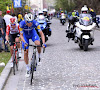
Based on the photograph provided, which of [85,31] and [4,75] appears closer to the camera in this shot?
[4,75]

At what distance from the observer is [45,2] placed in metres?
178

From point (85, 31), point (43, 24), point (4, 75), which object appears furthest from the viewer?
point (43, 24)

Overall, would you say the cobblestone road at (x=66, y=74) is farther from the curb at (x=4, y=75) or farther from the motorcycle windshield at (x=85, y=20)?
the motorcycle windshield at (x=85, y=20)

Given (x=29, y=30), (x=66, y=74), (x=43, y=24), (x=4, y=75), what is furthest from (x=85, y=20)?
(x=4, y=75)

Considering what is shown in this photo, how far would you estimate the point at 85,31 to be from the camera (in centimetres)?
1550

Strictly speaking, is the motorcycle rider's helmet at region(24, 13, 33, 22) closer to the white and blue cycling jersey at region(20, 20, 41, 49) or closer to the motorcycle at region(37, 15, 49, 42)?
the white and blue cycling jersey at region(20, 20, 41, 49)

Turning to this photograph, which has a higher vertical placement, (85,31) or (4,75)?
(85,31)

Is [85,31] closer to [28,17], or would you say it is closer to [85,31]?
[85,31]

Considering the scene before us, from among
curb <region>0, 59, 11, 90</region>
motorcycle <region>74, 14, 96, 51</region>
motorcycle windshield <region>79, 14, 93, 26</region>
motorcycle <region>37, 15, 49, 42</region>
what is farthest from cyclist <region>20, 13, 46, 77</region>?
motorcycle <region>37, 15, 49, 42</region>

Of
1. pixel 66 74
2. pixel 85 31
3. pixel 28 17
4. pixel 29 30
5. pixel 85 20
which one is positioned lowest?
pixel 66 74

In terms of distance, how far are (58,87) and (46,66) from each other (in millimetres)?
3421

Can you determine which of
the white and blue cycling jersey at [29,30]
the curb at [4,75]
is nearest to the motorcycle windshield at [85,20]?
the curb at [4,75]

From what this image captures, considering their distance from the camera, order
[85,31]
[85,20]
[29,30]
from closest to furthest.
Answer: [29,30] < [85,31] < [85,20]

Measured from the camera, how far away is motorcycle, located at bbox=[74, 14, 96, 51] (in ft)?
50.3
